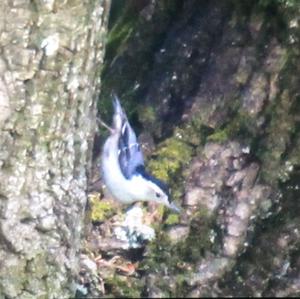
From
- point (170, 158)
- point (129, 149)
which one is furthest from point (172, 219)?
point (129, 149)

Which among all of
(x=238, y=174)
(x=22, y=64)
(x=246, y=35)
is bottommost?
(x=238, y=174)

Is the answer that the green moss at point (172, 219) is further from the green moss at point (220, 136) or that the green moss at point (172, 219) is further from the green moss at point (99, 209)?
the green moss at point (220, 136)

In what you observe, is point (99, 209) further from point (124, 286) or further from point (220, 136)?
point (220, 136)

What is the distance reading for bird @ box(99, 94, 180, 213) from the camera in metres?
4.54

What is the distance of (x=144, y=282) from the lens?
188 inches

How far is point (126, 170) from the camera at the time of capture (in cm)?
475

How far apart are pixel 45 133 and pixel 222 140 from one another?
4.24ft

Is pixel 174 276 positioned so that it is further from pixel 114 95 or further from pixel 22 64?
pixel 22 64

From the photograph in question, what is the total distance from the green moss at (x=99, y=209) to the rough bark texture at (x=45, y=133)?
0.81 metres

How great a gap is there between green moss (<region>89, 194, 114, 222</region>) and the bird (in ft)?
0.20

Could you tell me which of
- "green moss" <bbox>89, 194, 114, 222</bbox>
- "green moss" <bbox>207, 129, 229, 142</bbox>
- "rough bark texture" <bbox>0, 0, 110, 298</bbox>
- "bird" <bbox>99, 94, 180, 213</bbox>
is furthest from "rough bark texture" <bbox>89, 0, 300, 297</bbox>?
"rough bark texture" <bbox>0, 0, 110, 298</bbox>

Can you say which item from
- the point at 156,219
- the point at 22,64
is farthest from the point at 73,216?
the point at 156,219

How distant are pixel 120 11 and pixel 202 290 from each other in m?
1.47

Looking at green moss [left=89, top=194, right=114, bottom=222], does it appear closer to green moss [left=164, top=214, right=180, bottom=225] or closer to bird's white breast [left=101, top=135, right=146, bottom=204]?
bird's white breast [left=101, top=135, right=146, bottom=204]
